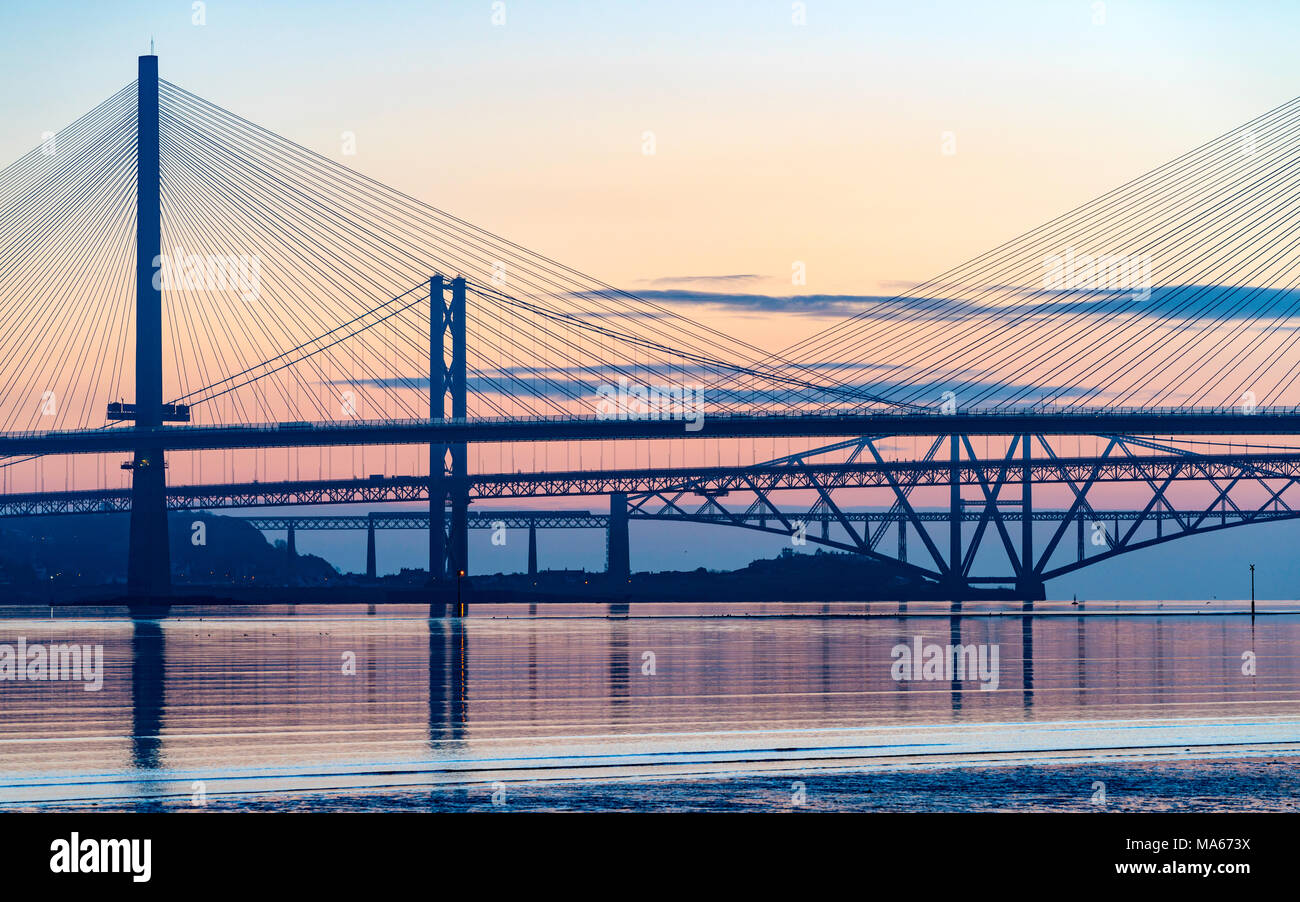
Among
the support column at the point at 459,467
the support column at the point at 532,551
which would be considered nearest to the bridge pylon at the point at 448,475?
the support column at the point at 459,467

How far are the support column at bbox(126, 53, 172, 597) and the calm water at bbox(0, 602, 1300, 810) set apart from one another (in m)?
42.3

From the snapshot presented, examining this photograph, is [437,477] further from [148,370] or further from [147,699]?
[147,699]

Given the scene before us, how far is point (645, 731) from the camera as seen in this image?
1827cm

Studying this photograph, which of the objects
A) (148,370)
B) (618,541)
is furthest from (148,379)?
(618,541)

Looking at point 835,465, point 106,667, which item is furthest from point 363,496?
point 106,667

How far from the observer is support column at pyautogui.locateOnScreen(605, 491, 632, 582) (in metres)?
116

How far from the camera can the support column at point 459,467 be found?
9531cm

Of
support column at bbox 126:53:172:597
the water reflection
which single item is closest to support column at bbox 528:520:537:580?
support column at bbox 126:53:172:597

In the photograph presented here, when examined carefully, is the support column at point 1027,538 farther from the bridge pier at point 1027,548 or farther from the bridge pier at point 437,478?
the bridge pier at point 437,478

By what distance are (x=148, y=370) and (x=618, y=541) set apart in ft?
161

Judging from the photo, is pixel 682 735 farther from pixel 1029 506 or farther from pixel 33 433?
pixel 1029 506

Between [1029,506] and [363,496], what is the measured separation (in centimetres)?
4795

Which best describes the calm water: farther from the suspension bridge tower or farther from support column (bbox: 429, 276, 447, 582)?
support column (bbox: 429, 276, 447, 582)
